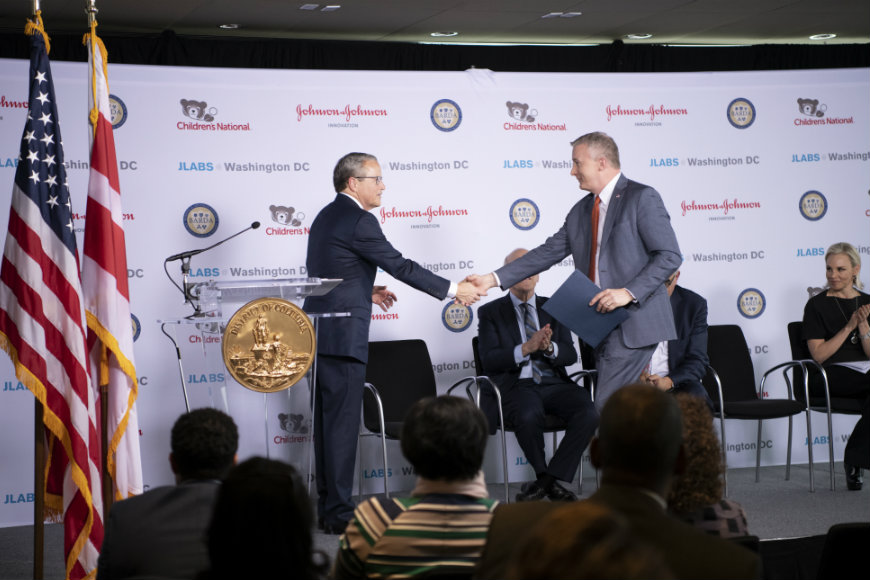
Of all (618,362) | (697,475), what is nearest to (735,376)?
(618,362)

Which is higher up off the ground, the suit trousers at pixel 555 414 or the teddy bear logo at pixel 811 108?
the teddy bear logo at pixel 811 108

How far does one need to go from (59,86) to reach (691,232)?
13.8ft

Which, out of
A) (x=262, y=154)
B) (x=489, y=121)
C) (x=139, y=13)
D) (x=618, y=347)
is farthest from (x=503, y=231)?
(x=139, y=13)

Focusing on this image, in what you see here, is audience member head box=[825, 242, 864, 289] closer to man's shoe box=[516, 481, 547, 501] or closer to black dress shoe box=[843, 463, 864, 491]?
black dress shoe box=[843, 463, 864, 491]

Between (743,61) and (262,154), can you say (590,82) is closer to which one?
(743,61)

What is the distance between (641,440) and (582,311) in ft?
8.98

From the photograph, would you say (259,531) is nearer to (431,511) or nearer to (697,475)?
(431,511)

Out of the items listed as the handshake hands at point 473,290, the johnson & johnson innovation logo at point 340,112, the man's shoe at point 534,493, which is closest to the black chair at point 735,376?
the man's shoe at point 534,493

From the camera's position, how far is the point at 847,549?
2.26 m

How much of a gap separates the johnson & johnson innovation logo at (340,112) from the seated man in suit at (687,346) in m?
2.16

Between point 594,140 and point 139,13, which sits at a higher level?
point 139,13

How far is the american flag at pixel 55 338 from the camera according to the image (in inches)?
156

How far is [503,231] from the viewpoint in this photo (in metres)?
6.61

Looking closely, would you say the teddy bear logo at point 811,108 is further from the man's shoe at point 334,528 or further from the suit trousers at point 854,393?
the man's shoe at point 334,528
